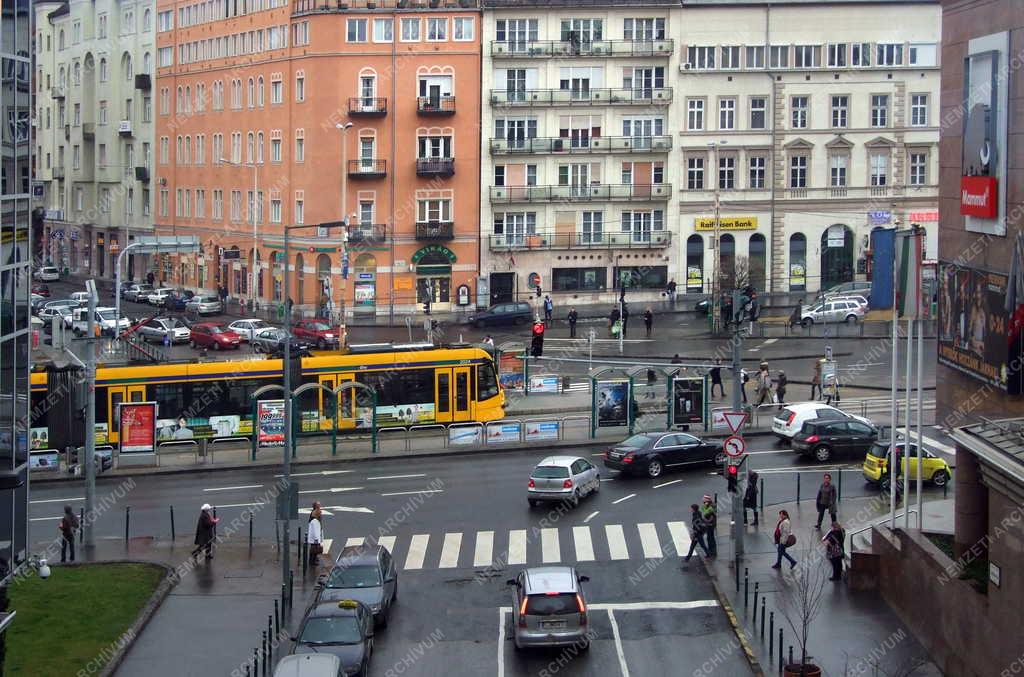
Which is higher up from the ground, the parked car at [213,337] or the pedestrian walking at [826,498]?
the parked car at [213,337]

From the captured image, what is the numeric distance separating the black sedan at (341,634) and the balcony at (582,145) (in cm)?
5834

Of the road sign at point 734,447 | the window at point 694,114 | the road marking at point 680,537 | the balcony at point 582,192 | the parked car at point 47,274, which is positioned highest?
the window at point 694,114

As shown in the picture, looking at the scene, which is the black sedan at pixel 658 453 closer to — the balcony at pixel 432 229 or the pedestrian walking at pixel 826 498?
the pedestrian walking at pixel 826 498

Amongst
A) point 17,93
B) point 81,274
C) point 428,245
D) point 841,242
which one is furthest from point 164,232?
point 17,93

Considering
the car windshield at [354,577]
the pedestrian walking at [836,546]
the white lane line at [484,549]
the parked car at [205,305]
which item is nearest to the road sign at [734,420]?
the pedestrian walking at [836,546]

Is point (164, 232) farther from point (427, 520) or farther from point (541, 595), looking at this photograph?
point (541, 595)

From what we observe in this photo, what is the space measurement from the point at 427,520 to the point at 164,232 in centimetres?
6702

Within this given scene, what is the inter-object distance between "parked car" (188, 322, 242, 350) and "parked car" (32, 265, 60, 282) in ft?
132

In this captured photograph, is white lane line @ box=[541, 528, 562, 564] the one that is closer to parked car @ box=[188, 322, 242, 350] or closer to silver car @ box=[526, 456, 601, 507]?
silver car @ box=[526, 456, 601, 507]

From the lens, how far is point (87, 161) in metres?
113

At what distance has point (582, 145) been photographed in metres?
83.3

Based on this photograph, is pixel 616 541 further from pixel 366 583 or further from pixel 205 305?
pixel 205 305

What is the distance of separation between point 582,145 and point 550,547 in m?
51.3

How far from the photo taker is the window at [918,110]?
8362 centimetres
